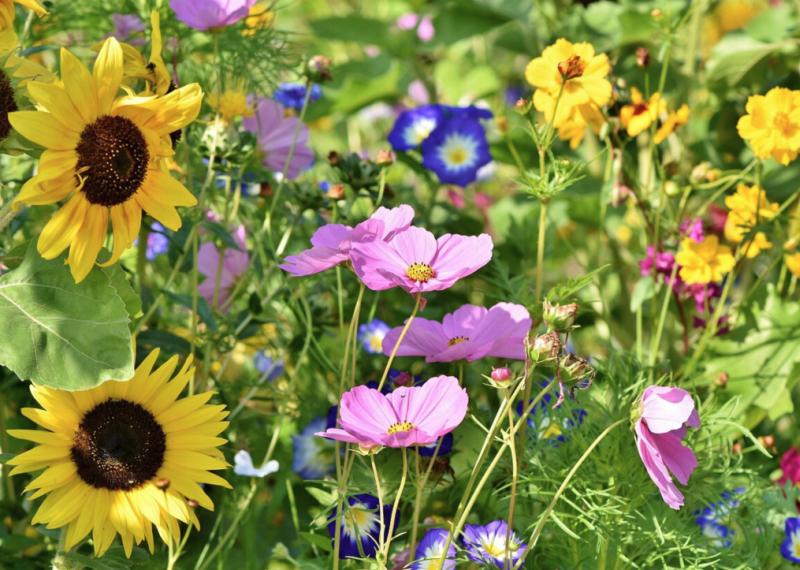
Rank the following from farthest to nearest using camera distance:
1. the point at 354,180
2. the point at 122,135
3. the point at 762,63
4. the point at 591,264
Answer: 1. the point at 591,264
2. the point at 762,63
3. the point at 354,180
4. the point at 122,135

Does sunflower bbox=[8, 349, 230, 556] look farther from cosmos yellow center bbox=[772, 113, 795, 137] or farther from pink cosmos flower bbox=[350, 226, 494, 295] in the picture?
cosmos yellow center bbox=[772, 113, 795, 137]

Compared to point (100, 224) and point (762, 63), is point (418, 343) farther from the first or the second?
point (762, 63)

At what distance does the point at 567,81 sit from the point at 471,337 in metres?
0.24

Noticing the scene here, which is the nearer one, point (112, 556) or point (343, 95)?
point (112, 556)

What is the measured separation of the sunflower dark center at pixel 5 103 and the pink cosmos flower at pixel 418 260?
23cm

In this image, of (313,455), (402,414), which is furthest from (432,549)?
(313,455)

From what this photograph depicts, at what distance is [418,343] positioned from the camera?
60 cm

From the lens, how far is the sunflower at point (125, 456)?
538 mm

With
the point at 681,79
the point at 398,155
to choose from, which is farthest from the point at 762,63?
the point at 398,155

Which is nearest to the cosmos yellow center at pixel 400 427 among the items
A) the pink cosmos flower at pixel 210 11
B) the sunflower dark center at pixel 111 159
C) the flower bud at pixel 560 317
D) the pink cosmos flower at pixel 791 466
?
the flower bud at pixel 560 317

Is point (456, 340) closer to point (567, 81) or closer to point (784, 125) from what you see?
point (567, 81)

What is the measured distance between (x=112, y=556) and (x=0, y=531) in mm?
171

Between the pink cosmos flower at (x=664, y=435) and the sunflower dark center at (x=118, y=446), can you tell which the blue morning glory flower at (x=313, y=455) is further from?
the pink cosmos flower at (x=664, y=435)

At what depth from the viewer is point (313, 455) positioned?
0.85 m
